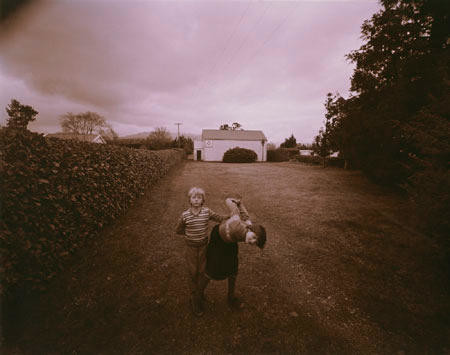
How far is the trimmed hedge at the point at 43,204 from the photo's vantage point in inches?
105

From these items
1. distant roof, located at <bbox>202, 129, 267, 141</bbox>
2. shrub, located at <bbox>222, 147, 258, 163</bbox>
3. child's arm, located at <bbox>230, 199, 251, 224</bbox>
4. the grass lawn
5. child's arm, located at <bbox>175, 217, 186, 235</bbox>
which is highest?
distant roof, located at <bbox>202, 129, 267, 141</bbox>

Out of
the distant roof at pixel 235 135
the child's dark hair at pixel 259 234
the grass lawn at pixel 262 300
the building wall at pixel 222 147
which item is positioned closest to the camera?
the child's dark hair at pixel 259 234

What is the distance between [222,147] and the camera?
3816 centimetres

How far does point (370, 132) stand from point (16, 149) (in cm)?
1341

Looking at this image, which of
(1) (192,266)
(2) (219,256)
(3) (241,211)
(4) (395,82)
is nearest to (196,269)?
(1) (192,266)

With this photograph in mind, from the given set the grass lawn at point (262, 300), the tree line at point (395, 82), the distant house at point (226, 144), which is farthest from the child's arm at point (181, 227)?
the distant house at point (226, 144)

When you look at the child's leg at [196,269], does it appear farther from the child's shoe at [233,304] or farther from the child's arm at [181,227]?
the child's shoe at [233,304]

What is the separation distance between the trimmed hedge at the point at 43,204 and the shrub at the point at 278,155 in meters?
36.6

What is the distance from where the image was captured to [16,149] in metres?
2.88

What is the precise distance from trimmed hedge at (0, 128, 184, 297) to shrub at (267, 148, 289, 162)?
120 ft

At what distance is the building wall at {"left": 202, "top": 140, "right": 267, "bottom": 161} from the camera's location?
3803 cm

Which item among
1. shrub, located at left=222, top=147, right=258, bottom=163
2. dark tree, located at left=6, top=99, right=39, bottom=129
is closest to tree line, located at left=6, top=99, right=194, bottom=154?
dark tree, located at left=6, top=99, right=39, bottom=129

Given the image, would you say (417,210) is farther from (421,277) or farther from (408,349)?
(408,349)

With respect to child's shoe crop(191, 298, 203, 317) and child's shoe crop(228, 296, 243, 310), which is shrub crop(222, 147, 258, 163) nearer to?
child's shoe crop(228, 296, 243, 310)
